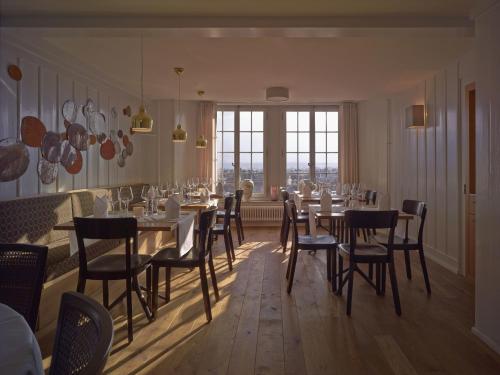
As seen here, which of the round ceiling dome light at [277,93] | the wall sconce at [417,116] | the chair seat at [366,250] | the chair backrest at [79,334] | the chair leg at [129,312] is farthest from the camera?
the round ceiling dome light at [277,93]

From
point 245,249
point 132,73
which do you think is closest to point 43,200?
point 132,73

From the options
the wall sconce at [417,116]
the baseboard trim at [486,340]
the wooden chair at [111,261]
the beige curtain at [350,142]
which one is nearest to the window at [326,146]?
the beige curtain at [350,142]

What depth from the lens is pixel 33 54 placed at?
4574 mm

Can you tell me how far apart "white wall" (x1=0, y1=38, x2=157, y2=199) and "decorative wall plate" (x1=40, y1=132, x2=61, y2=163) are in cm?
9

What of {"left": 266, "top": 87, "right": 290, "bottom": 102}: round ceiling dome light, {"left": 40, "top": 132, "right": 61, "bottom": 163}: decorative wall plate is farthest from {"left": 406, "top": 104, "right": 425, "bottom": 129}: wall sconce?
{"left": 40, "top": 132, "right": 61, "bottom": 163}: decorative wall plate

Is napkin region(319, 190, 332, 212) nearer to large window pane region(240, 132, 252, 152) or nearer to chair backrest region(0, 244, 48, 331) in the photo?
chair backrest region(0, 244, 48, 331)

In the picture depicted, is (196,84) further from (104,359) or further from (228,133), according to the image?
(104,359)

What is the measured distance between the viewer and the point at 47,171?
4.83 meters

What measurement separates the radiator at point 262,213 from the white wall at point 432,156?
2.26 m

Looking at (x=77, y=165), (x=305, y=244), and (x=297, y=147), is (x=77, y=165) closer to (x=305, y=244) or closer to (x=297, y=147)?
(x=305, y=244)

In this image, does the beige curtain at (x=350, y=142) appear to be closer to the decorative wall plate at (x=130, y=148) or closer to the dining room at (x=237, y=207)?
the dining room at (x=237, y=207)

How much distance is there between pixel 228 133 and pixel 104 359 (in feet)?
28.4

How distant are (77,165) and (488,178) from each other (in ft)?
16.4

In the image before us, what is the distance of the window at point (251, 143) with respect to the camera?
927 centimetres
